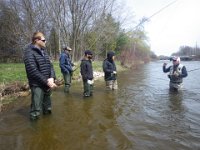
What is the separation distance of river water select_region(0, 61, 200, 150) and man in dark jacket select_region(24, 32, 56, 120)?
599mm

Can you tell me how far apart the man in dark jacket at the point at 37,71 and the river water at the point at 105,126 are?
599 mm

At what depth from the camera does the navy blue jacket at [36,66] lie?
6.21 meters

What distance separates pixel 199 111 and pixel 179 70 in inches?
125

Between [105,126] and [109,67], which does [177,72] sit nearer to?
[109,67]

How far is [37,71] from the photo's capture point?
20.5 feet

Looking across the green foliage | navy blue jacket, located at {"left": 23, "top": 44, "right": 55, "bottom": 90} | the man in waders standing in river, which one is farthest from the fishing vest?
the green foliage

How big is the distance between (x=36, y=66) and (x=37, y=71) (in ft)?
0.51

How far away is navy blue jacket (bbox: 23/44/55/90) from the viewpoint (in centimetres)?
621

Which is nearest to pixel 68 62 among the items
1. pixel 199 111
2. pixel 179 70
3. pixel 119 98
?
pixel 119 98

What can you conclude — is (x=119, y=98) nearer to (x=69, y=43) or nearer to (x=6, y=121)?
(x=6, y=121)

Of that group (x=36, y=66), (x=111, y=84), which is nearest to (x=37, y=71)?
(x=36, y=66)

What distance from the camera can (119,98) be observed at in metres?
10.2

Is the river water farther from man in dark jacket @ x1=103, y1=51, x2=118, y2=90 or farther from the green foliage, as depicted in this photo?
the green foliage

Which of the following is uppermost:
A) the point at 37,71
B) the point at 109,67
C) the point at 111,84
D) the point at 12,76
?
the point at 37,71
